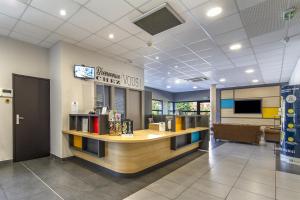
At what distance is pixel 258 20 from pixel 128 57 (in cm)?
388

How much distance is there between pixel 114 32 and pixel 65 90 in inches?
83.7

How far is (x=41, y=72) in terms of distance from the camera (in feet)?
16.2

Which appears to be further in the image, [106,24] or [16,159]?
[16,159]

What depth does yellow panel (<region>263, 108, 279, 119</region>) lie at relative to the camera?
33.4 ft

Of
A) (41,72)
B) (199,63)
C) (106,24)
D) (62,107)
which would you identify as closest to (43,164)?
(62,107)

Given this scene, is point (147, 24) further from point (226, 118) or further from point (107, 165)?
point (226, 118)

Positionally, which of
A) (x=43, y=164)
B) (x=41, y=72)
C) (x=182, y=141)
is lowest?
(x=43, y=164)

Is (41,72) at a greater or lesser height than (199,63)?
lesser

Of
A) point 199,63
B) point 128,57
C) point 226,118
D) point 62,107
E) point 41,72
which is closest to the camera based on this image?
point 62,107

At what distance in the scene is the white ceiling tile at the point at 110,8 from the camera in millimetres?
2972

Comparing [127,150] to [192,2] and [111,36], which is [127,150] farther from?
[192,2]

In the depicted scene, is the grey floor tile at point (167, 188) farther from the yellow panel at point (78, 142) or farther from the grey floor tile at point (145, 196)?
the yellow panel at point (78, 142)

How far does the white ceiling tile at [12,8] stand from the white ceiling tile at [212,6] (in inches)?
129

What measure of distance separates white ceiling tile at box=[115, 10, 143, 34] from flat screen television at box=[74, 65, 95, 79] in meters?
1.88
